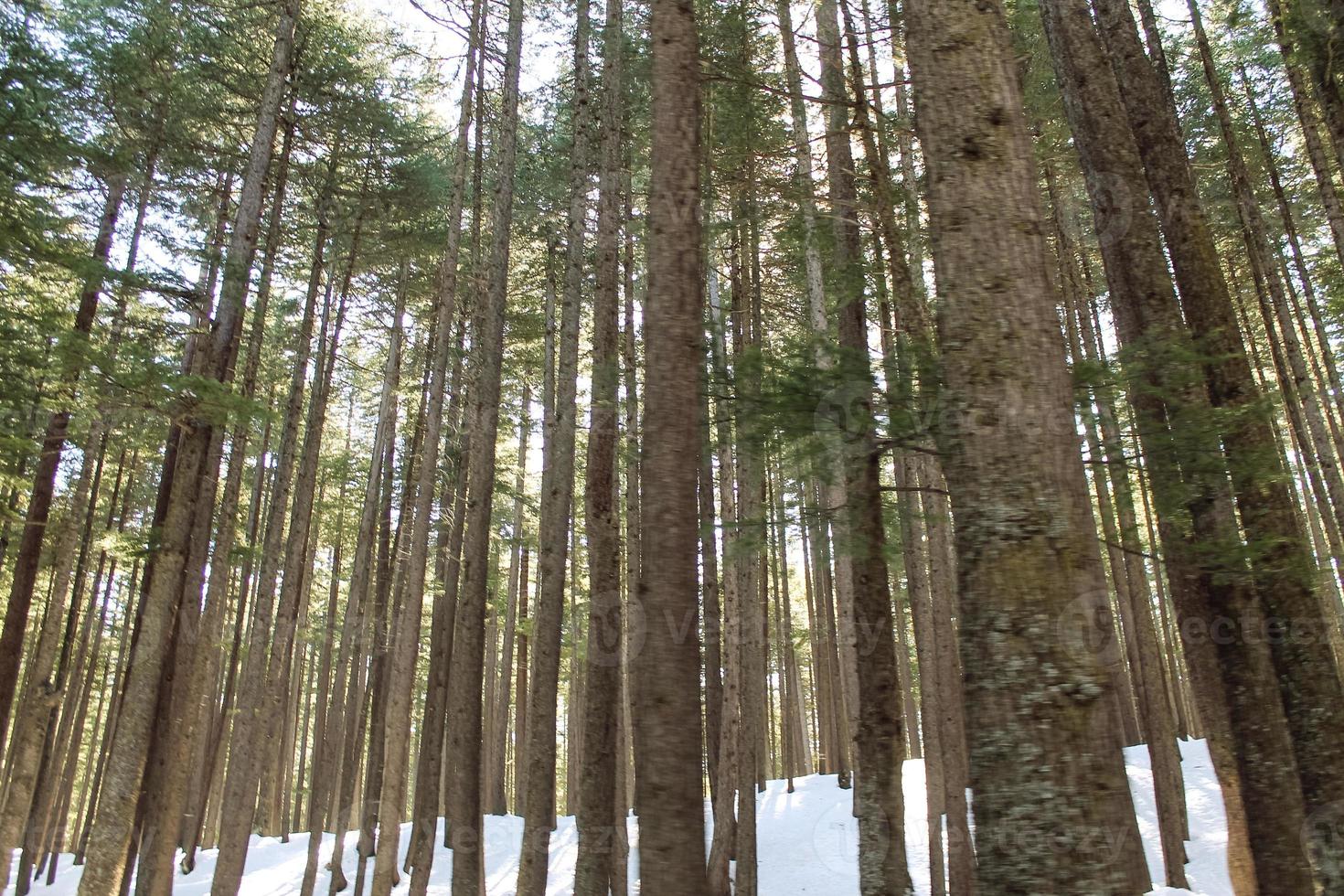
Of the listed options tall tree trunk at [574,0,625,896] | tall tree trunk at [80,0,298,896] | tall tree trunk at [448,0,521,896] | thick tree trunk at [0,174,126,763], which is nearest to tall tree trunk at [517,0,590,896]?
tall tree trunk at [574,0,625,896]

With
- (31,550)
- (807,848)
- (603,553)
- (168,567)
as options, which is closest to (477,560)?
(603,553)

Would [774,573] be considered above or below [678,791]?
above

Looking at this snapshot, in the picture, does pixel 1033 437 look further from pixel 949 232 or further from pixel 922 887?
pixel 922 887

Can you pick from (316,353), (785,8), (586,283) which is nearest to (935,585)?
(785,8)

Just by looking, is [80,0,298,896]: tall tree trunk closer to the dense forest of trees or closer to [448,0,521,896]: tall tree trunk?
the dense forest of trees

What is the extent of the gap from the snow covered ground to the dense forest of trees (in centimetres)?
94

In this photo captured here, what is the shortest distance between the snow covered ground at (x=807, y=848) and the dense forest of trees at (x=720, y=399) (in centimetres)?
94

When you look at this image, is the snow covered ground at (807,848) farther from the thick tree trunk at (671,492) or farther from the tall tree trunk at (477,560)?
the thick tree trunk at (671,492)

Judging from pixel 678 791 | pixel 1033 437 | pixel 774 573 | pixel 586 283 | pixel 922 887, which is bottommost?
pixel 922 887

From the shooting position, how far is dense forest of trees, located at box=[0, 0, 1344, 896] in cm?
336

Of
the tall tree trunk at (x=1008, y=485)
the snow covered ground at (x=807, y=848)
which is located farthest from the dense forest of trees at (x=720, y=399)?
the snow covered ground at (x=807, y=848)

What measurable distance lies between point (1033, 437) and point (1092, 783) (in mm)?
1172

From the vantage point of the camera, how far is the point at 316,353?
14.3 meters

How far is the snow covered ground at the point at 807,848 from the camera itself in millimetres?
12570
